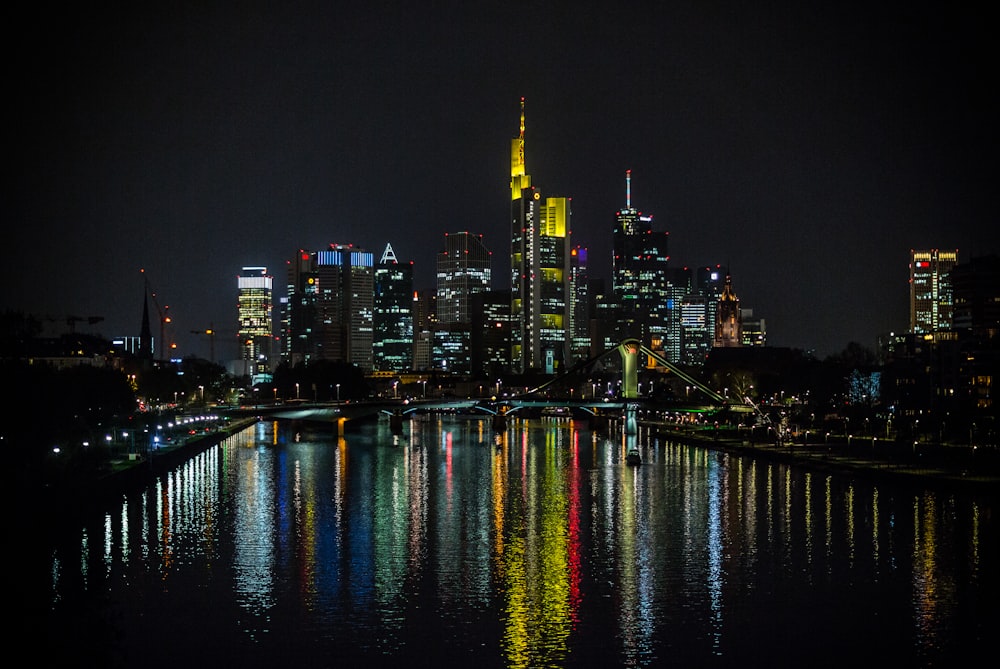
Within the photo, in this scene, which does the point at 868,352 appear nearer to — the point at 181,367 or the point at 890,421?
the point at 890,421

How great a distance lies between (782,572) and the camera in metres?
30.4

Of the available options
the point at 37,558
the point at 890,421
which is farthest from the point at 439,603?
the point at 890,421

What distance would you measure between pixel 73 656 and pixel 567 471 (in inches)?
1593

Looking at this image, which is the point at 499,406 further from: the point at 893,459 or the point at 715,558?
the point at 715,558

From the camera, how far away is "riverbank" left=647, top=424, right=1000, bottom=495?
154 feet

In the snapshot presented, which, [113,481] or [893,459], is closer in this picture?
[113,481]

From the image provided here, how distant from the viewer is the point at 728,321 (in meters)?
193

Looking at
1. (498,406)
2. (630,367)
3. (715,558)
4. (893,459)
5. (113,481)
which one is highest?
(630,367)

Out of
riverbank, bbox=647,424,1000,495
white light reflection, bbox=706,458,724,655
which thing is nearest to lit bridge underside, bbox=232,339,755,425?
riverbank, bbox=647,424,1000,495

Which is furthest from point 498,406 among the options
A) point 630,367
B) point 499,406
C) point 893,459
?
point 893,459

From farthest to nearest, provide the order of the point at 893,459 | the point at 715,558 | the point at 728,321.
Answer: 1. the point at 728,321
2. the point at 893,459
3. the point at 715,558

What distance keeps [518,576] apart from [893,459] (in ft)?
108

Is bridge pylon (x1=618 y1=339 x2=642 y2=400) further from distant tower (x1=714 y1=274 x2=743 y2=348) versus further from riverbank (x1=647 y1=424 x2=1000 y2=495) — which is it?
distant tower (x1=714 y1=274 x2=743 y2=348)

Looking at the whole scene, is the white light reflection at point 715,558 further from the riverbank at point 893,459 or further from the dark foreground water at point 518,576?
the riverbank at point 893,459
